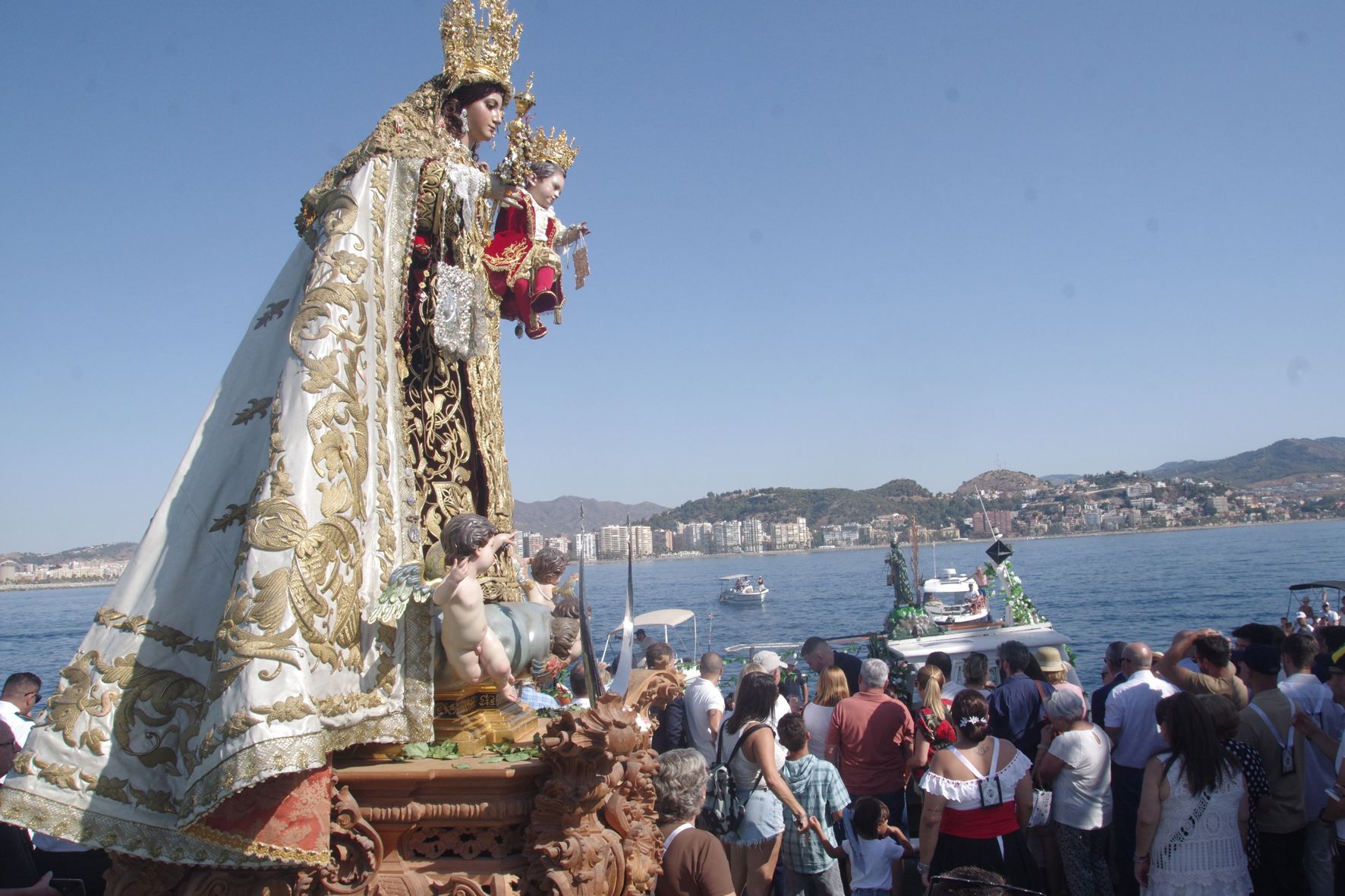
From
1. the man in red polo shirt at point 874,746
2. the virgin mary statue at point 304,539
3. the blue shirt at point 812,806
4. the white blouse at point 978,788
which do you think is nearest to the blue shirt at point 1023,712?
the man in red polo shirt at point 874,746

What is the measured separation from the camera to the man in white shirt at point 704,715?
7250mm

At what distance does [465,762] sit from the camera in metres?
3.82

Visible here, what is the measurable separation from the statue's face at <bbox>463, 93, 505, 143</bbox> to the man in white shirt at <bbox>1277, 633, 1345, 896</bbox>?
6558mm

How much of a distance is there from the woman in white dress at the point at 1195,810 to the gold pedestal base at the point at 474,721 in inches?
152

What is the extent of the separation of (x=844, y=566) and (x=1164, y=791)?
178096 millimetres

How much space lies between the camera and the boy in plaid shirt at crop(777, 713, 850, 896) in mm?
5883

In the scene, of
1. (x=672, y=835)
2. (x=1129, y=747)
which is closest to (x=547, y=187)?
(x=672, y=835)

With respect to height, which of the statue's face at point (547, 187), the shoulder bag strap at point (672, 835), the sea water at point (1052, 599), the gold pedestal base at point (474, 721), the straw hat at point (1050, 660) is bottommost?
the sea water at point (1052, 599)

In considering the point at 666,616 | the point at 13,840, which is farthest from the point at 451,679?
the point at 666,616

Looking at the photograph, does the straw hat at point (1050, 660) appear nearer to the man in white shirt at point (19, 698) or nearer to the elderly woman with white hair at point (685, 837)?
the elderly woman with white hair at point (685, 837)

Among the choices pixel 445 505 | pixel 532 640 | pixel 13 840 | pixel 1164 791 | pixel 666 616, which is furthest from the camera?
pixel 666 616

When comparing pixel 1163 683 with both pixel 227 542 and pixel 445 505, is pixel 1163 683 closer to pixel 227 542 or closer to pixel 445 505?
pixel 445 505

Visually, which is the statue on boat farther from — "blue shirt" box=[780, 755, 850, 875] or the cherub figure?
"blue shirt" box=[780, 755, 850, 875]

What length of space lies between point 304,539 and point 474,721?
133 centimetres
